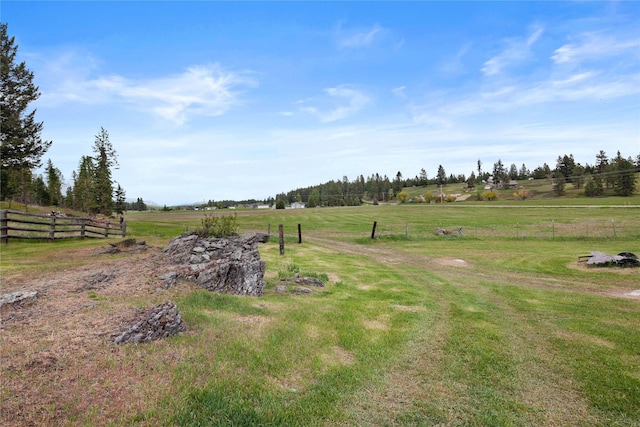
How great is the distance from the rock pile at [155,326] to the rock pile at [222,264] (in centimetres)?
333

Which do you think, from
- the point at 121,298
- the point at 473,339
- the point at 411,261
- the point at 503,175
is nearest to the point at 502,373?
the point at 473,339

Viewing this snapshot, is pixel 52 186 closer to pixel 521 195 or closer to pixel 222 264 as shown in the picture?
pixel 222 264

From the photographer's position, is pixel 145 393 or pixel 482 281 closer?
pixel 145 393

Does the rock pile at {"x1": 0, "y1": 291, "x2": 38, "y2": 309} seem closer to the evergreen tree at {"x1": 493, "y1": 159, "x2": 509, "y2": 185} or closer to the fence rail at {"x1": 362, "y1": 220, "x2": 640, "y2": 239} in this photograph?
the fence rail at {"x1": 362, "y1": 220, "x2": 640, "y2": 239}

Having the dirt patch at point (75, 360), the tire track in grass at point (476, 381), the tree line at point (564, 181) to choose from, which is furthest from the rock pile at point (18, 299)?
the tree line at point (564, 181)

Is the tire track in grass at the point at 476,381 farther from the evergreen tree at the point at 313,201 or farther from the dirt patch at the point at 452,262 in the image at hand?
the evergreen tree at the point at 313,201

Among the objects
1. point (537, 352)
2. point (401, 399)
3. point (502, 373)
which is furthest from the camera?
point (537, 352)

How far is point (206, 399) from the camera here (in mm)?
4676

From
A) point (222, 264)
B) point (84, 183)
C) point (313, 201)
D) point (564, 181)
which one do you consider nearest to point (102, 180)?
point (84, 183)

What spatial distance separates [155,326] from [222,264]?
14.8 feet

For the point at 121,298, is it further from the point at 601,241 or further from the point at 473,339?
the point at 601,241

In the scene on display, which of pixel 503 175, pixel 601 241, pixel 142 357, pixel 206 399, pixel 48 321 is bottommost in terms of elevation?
pixel 601 241

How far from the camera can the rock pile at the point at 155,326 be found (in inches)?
234

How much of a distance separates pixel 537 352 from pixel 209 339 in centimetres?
726
